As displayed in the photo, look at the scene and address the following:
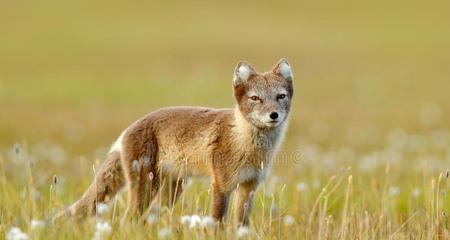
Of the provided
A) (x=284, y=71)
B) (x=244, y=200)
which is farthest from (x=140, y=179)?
(x=284, y=71)

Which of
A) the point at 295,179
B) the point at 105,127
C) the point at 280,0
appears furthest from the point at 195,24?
the point at 295,179

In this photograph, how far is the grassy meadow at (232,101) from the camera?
23.7 ft

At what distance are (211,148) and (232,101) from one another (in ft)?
56.6

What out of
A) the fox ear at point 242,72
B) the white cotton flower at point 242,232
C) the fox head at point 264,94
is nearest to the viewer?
the white cotton flower at point 242,232

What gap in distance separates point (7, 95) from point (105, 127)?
698cm

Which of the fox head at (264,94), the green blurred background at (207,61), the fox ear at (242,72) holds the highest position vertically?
the fox ear at (242,72)

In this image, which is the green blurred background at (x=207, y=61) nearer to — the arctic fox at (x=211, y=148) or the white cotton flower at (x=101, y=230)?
the arctic fox at (x=211, y=148)

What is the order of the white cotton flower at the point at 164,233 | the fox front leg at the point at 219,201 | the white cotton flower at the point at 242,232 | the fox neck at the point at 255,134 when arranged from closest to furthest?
the white cotton flower at the point at 164,233 < the white cotton flower at the point at 242,232 < the fox front leg at the point at 219,201 < the fox neck at the point at 255,134

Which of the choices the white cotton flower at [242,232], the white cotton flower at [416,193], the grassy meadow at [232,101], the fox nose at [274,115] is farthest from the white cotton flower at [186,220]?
the white cotton flower at [416,193]

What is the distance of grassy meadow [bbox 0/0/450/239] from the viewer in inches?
285

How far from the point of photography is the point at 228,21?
163ft

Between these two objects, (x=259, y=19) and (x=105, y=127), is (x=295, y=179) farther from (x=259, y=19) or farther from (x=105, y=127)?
(x=259, y=19)

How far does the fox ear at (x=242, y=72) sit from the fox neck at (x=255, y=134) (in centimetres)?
26

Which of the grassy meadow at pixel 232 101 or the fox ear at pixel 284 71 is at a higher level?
the fox ear at pixel 284 71
